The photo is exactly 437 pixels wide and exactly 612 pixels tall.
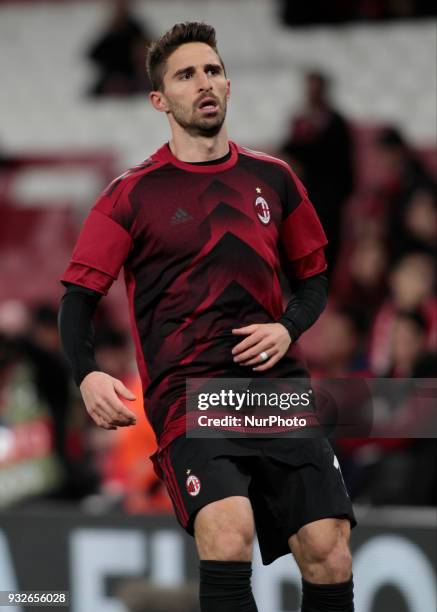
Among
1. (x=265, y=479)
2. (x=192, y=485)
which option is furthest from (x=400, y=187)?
(x=192, y=485)

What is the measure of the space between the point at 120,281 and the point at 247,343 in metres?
5.81

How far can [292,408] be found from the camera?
3553 mm

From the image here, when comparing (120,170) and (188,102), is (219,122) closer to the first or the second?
(188,102)

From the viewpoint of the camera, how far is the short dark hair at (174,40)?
3.57 m

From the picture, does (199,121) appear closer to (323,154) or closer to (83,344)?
(83,344)

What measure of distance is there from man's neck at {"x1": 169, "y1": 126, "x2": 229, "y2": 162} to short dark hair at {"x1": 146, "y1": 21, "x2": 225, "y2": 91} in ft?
0.57

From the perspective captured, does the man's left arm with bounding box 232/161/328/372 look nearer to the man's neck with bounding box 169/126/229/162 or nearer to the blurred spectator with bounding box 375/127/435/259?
the man's neck with bounding box 169/126/229/162

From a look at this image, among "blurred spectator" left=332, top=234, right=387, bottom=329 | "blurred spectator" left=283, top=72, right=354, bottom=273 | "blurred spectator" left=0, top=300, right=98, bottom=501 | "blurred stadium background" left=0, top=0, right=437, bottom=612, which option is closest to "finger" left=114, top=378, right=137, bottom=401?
"blurred stadium background" left=0, top=0, right=437, bottom=612

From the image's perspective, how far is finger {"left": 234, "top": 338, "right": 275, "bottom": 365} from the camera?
341cm

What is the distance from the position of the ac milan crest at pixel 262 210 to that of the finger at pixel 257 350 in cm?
37

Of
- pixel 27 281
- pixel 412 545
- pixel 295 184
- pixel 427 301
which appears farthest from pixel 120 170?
pixel 295 184

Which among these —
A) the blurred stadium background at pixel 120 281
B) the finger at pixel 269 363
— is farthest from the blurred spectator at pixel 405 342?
the finger at pixel 269 363

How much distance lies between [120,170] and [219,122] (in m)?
6.42

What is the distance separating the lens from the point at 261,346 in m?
3.42
